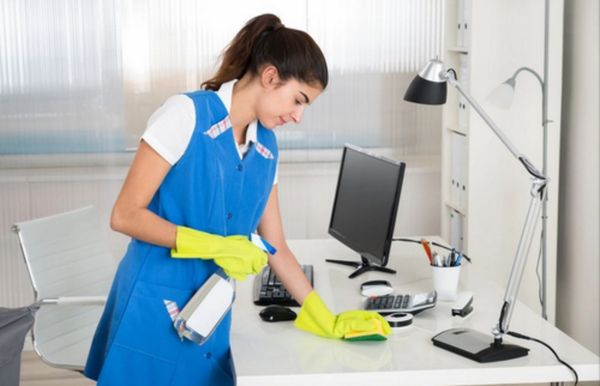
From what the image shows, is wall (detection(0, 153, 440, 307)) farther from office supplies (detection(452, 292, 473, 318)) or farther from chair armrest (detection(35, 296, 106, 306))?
office supplies (detection(452, 292, 473, 318))

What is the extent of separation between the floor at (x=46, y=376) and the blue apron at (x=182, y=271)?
1.85m

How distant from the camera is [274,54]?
219cm

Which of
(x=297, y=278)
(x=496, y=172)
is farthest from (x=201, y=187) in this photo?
(x=496, y=172)

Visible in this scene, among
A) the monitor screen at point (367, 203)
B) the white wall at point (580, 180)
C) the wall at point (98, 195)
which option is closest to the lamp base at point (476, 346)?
the monitor screen at point (367, 203)

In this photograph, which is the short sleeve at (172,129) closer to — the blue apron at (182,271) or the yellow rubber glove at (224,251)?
the blue apron at (182,271)

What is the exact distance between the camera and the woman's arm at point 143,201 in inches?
82.7

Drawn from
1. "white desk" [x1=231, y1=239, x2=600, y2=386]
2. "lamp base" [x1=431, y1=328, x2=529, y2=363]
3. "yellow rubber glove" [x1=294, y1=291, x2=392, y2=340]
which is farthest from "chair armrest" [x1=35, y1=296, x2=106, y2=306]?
"lamp base" [x1=431, y1=328, x2=529, y2=363]

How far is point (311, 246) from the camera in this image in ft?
11.3

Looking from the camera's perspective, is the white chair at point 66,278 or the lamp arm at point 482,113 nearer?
the lamp arm at point 482,113

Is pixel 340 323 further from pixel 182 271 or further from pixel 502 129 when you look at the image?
pixel 502 129

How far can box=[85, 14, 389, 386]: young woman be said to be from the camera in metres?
2.14

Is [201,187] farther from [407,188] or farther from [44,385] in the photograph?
[407,188]

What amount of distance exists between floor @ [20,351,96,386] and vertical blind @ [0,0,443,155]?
40.7 inches

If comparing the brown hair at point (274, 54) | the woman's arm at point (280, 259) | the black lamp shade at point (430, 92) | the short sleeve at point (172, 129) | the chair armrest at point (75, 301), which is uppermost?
the brown hair at point (274, 54)
